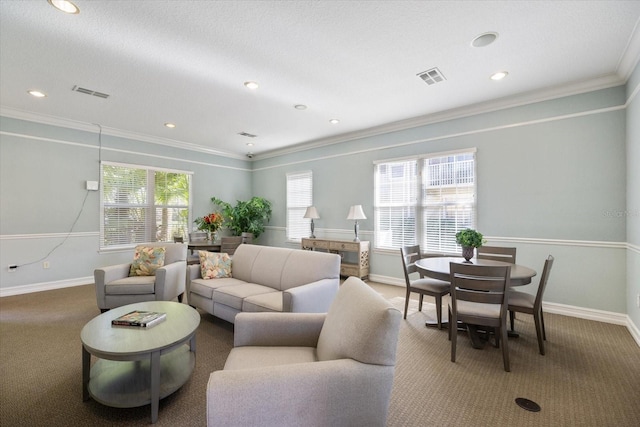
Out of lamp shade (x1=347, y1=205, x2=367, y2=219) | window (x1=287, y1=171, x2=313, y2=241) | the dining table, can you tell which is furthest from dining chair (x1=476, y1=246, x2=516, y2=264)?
window (x1=287, y1=171, x2=313, y2=241)

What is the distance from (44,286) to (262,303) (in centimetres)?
446

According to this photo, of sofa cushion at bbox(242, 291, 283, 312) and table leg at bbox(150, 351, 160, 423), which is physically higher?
sofa cushion at bbox(242, 291, 283, 312)

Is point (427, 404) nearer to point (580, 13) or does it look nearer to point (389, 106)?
point (580, 13)

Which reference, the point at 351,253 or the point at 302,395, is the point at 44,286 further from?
the point at 302,395

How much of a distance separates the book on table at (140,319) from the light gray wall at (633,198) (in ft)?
14.5

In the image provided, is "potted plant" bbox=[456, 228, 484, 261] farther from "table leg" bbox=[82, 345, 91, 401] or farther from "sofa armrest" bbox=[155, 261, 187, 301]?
"sofa armrest" bbox=[155, 261, 187, 301]

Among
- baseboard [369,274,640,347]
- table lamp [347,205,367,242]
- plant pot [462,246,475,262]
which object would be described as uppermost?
table lamp [347,205,367,242]

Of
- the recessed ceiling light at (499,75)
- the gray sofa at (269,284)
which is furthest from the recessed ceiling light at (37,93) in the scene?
the recessed ceiling light at (499,75)

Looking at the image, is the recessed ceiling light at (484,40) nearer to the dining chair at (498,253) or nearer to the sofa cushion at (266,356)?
the dining chair at (498,253)

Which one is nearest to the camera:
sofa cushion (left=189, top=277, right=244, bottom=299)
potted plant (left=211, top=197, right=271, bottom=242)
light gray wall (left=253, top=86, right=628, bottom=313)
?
sofa cushion (left=189, top=277, right=244, bottom=299)

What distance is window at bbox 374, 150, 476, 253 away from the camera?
4.34m

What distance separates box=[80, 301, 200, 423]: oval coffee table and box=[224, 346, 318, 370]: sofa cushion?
52cm

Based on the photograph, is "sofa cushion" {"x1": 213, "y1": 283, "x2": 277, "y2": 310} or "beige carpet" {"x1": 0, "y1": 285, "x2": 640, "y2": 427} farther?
"sofa cushion" {"x1": 213, "y1": 283, "x2": 277, "y2": 310}

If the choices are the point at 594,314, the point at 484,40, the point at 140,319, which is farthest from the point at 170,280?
the point at 594,314
